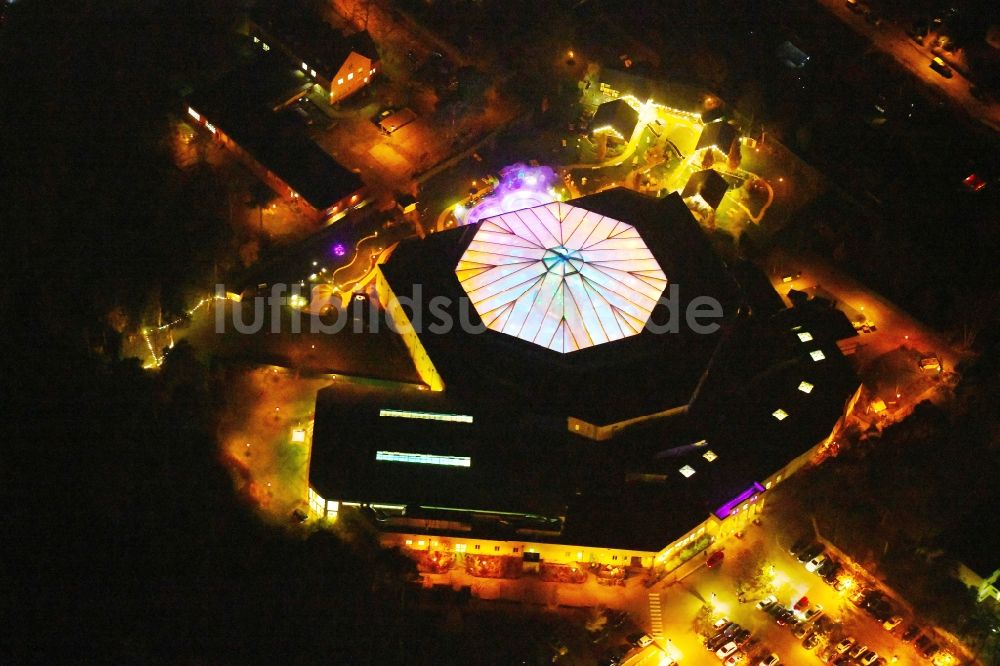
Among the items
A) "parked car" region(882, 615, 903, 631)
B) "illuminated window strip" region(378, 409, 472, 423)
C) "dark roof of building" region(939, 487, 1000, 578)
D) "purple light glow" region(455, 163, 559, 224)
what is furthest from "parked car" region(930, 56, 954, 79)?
"illuminated window strip" region(378, 409, 472, 423)

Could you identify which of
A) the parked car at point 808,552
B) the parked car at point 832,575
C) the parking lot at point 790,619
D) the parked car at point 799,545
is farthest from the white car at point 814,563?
the parked car at point 799,545

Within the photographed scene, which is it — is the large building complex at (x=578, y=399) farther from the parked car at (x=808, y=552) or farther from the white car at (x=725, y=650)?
the white car at (x=725, y=650)

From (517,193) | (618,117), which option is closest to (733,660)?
(517,193)

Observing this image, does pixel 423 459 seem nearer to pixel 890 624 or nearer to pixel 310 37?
pixel 890 624

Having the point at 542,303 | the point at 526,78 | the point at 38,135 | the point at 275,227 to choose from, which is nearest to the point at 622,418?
the point at 542,303

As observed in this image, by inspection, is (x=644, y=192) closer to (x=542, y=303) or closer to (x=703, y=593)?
(x=542, y=303)

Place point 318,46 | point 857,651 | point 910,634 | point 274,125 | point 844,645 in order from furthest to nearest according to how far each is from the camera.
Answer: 1. point 318,46
2. point 274,125
3. point 910,634
4. point 844,645
5. point 857,651

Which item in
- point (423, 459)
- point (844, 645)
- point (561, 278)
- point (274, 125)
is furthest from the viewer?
point (274, 125)
